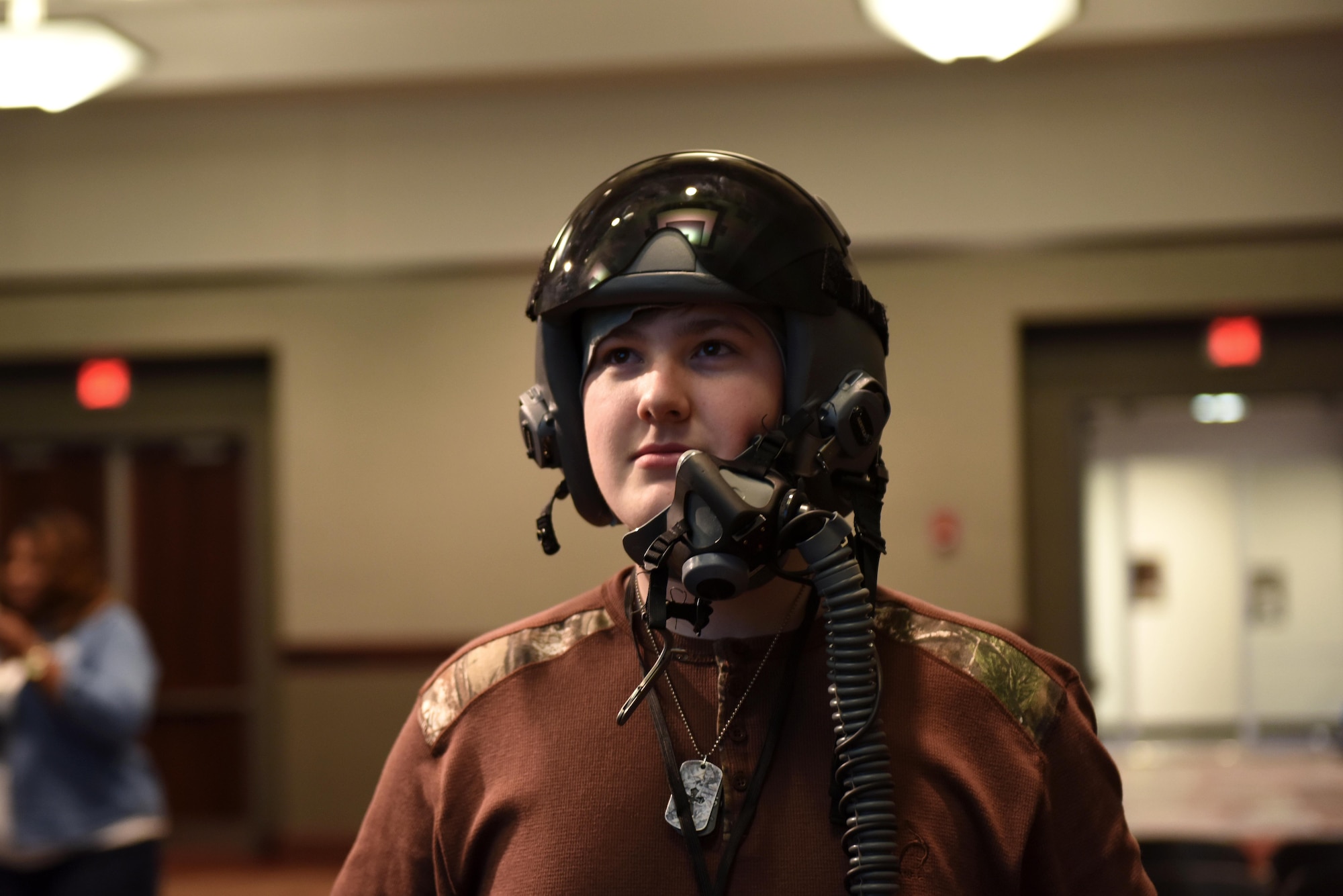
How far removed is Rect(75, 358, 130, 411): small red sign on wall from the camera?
519 cm

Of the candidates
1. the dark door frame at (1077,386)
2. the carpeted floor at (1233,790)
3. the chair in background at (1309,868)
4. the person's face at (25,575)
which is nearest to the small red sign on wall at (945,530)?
the dark door frame at (1077,386)

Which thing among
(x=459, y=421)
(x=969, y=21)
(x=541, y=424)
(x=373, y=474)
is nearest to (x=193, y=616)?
(x=373, y=474)

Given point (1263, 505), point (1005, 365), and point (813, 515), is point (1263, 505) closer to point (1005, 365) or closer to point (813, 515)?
point (1005, 365)

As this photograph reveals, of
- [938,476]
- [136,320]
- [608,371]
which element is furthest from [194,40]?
[608,371]

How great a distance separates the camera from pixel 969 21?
304 cm

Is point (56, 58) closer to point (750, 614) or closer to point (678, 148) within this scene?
Result: point (678, 148)

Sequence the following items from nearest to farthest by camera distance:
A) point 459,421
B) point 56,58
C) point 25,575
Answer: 1. point 25,575
2. point 56,58
3. point 459,421

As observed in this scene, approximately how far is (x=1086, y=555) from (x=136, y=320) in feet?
13.8

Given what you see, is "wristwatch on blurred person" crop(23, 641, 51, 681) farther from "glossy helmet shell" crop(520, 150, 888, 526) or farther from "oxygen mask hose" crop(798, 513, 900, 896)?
"oxygen mask hose" crop(798, 513, 900, 896)

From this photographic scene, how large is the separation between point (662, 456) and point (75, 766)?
7.92 ft

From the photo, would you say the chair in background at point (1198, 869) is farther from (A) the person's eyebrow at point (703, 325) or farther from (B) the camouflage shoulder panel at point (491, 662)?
(A) the person's eyebrow at point (703, 325)

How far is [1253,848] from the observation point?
16.0 ft

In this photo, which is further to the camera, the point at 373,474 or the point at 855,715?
the point at 373,474

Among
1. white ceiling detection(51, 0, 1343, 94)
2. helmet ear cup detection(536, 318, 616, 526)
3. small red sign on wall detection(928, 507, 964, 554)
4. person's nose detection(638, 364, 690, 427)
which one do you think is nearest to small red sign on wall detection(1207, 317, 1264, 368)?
white ceiling detection(51, 0, 1343, 94)
